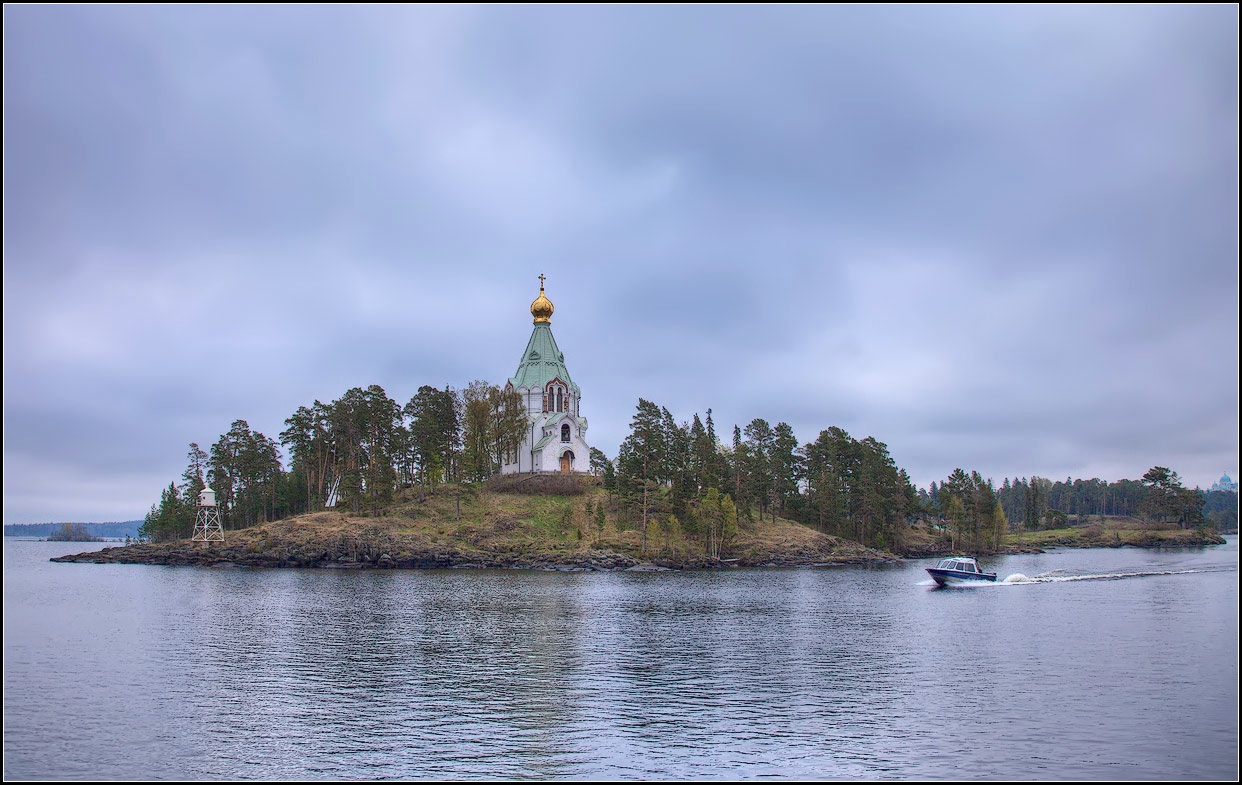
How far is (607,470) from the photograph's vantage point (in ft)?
443

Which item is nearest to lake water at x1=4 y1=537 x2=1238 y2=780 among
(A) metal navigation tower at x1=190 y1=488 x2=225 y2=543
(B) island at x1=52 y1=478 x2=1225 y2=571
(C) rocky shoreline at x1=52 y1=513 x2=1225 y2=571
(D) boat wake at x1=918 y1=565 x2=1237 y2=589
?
(D) boat wake at x1=918 y1=565 x2=1237 y2=589

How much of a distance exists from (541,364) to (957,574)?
81880 millimetres

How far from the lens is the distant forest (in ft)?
419

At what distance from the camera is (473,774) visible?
24672 mm

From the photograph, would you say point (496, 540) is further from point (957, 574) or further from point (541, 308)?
point (957, 574)

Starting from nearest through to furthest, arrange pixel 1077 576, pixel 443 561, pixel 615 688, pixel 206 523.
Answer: pixel 615 688 < pixel 1077 576 < pixel 443 561 < pixel 206 523

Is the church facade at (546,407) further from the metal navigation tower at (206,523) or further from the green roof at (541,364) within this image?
the metal navigation tower at (206,523)

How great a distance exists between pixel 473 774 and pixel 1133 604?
63.7 metres

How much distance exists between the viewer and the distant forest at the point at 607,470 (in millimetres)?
127688

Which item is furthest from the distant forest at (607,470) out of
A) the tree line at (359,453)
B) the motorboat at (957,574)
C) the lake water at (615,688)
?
the lake water at (615,688)

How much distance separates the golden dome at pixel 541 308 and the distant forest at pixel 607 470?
657 inches

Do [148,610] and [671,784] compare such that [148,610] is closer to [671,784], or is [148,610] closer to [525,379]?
[671,784]

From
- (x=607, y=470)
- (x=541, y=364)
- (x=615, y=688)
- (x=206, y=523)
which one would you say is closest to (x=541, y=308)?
(x=541, y=364)

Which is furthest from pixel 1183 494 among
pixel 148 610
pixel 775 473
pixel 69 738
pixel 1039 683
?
pixel 69 738
